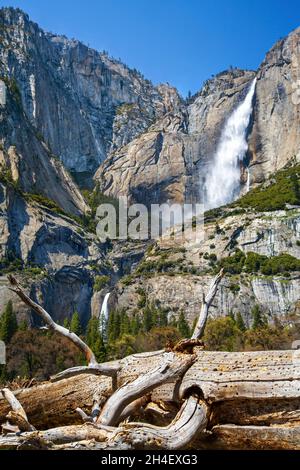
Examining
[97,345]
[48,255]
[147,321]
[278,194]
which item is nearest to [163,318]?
[147,321]

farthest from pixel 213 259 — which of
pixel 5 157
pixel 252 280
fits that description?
pixel 5 157

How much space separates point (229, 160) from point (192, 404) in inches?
6411

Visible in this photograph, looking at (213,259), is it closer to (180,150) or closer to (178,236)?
(178,236)

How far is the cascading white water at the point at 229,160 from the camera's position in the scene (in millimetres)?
165125

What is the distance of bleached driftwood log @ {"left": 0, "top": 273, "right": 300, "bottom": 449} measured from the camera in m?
7.28

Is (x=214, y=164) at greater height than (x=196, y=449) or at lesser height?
greater

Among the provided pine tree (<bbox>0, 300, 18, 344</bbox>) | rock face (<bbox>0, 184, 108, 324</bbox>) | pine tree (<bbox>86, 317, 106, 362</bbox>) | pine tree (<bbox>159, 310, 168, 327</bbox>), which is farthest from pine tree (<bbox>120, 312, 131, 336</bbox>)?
rock face (<bbox>0, 184, 108, 324</bbox>)

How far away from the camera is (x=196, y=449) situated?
816 cm

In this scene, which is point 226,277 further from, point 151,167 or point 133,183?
point 151,167

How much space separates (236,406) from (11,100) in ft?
430

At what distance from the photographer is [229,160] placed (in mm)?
166750

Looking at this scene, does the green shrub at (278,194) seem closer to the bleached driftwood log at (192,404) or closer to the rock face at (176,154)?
the rock face at (176,154)

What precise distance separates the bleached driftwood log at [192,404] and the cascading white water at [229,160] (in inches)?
6167
